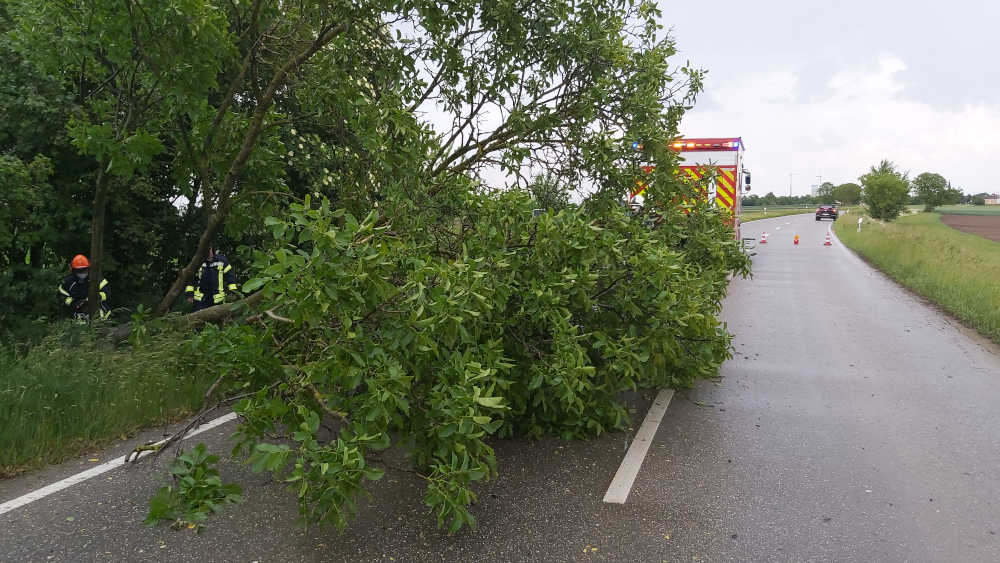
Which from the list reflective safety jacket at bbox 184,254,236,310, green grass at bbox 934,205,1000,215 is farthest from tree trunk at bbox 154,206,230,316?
green grass at bbox 934,205,1000,215

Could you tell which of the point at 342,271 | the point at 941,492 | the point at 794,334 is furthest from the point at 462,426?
the point at 794,334

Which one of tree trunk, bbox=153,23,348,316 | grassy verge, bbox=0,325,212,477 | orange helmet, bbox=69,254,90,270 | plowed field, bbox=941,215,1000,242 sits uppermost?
tree trunk, bbox=153,23,348,316

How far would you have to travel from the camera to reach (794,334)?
1002cm

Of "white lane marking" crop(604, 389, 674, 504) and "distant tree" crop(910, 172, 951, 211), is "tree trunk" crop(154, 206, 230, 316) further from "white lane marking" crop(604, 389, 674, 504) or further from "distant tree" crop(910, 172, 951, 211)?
"distant tree" crop(910, 172, 951, 211)

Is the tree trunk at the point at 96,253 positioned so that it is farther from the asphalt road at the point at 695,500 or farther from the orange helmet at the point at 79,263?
the asphalt road at the point at 695,500

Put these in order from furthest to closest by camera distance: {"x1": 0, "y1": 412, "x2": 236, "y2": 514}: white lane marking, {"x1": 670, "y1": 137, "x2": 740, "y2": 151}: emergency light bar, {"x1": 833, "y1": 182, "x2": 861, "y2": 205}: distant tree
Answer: {"x1": 833, "y1": 182, "x2": 861, "y2": 205}: distant tree → {"x1": 670, "y1": 137, "x2": 740, "y2": 151}: emergency light bar → {"x1": 0, "y1": 412, "x2": 236, "y2": 514}: white lane marking

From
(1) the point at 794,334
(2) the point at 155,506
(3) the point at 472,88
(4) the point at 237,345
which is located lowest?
(1) the point at 794,334

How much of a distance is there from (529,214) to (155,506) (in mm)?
2988

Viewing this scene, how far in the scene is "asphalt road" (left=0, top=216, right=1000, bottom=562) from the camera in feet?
11.8

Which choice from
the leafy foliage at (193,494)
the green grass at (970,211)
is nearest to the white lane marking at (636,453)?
the leafy foliage at (193,494)

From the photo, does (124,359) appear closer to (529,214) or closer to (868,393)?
(529,214)

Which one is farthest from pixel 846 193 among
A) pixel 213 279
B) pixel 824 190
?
pixel 213 279

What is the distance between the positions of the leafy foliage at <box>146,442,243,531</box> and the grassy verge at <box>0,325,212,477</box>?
211cm

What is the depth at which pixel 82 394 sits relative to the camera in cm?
552
